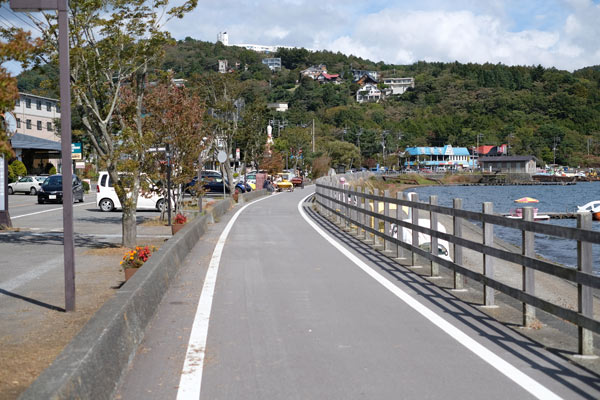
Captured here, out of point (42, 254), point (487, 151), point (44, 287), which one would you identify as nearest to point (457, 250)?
point (44, 287)

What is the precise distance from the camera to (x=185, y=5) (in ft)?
52.7

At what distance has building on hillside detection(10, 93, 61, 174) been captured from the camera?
2507 inches

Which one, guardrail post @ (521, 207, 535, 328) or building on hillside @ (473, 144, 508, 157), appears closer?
guardrail post @ (521, 207, 535, 328)

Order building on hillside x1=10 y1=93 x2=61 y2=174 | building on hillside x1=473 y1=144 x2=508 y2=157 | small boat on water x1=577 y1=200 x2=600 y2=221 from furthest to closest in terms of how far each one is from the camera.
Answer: building on hillside x1=473 y1=144 x2=508 y2=157, building on hillside x1=10 y1=93 x2=61 y2=174, small boat on water x1=577 y1=200 x2=600 y2=221

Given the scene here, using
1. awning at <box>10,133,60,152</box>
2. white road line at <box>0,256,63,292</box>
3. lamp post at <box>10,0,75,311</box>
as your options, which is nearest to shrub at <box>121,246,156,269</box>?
white road line at <box>0,256,63,292</box>

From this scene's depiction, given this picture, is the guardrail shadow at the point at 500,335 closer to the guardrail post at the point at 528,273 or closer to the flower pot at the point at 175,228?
the guardrail post at the point at 528,273

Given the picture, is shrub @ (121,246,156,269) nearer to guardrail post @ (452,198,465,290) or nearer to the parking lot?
the parking lot

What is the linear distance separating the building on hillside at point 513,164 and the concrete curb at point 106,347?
557ft

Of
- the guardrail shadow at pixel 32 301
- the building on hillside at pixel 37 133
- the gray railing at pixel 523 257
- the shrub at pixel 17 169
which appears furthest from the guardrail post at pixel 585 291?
the building on hillside at pixel 37 133

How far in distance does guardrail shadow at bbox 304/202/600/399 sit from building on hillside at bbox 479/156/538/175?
166 metres

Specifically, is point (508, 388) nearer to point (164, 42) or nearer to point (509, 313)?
point (509, 313)

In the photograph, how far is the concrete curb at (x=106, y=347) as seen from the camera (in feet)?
13.9

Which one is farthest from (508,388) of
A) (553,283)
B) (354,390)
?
(553,283)

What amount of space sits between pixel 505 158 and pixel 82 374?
573 feet
